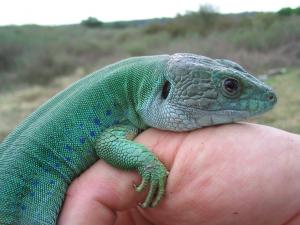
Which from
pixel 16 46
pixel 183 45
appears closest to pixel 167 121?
pixel 183 45

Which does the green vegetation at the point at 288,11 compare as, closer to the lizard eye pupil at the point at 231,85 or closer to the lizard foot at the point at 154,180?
the lizard eye pupil at the point at 231,85

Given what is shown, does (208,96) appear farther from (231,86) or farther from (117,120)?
(117,120)

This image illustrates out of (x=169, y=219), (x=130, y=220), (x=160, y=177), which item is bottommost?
(x=130, y=220)

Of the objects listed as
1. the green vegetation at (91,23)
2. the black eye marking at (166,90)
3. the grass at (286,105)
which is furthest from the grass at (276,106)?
the green vegetation at (91,23)

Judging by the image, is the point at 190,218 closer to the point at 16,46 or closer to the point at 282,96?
the point at 282,96

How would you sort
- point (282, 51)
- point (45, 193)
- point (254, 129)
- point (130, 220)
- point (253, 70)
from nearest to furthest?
point (254, 129) < point (45, 193) < point (130, 220) < point (253, 70) < point (282, 51)

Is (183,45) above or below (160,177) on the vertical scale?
below
